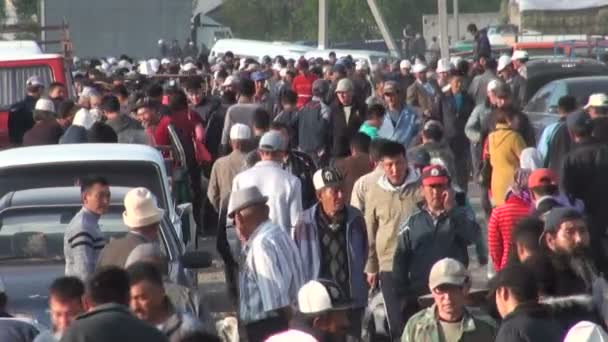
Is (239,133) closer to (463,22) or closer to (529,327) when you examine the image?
(529,327)

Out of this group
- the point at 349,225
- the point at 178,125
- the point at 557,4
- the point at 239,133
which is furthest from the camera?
the point at 557,4

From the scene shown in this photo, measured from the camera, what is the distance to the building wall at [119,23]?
1710 inches

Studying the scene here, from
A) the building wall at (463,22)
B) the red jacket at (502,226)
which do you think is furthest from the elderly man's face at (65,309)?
the building wall at (463,22)

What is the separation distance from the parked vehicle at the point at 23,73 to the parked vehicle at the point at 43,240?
1046 cm

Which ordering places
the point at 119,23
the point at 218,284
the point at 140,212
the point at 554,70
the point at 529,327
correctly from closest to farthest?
the point at 529,327, the point at 140,212, the point at 218,284, the point at 554,70, the point at 119,23

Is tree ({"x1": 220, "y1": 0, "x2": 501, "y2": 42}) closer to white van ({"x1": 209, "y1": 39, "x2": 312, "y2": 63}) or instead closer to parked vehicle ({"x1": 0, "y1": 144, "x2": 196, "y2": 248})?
white van ({"x1": 209, "y1": 39, "x2": 312, "y2": 63})

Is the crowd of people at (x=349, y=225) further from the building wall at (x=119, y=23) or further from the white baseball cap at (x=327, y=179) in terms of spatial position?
the building wall at (x=119, y=23)

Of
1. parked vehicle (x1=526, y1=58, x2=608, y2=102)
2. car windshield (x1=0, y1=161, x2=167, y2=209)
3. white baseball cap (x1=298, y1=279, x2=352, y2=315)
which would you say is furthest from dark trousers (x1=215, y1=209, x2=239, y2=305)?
parked vehicle (x1=526, y1=58, x2=608, y2=102)

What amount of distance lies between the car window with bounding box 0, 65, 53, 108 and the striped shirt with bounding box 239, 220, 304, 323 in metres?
12.9

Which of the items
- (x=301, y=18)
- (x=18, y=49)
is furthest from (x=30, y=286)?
(x=301, y=18)

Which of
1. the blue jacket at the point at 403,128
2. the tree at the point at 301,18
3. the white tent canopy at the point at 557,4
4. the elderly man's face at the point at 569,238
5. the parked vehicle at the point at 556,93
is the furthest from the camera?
the tree at the point at 301,18

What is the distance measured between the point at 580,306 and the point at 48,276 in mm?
3606

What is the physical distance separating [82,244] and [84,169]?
2.42m

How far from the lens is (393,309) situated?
459 inches
